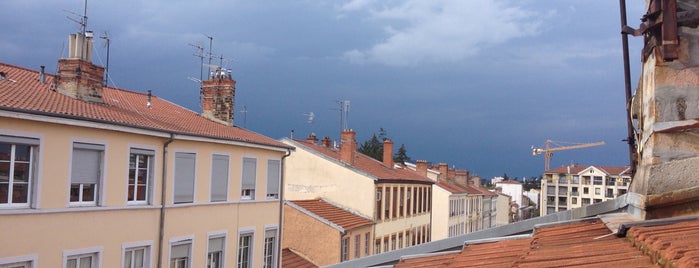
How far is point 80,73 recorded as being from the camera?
18297mm

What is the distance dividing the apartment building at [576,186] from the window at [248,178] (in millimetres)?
87740

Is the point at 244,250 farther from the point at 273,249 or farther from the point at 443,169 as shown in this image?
the point at 443,169

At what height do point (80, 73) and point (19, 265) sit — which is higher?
point (80, 73)

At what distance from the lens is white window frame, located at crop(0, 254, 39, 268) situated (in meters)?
13.4

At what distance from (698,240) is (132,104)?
68.9ft

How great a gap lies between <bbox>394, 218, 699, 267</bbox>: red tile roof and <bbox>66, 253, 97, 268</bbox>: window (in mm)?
12561

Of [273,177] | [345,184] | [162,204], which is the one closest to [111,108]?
[162,204]

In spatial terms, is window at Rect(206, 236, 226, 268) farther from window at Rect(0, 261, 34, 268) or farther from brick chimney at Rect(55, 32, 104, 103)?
window at Rect(0, 261, 34, 268)

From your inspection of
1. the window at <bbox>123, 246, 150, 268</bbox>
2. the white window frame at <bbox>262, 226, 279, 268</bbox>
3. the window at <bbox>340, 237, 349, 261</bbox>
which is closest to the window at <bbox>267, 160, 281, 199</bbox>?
the white window frame at <bbox>262, 226, 279, 268</bbox>

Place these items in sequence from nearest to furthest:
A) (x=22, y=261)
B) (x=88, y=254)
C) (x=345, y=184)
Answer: (x=22, y=261) → (x=88, y=254) → (x=345, y=184)

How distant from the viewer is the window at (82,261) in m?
15.2

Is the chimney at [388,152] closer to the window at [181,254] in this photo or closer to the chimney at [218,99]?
the chimney at [218,99]

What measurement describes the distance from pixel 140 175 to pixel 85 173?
219 centimetres

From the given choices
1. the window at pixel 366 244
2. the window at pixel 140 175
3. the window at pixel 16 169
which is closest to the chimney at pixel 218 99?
the window at pixel 140 175
